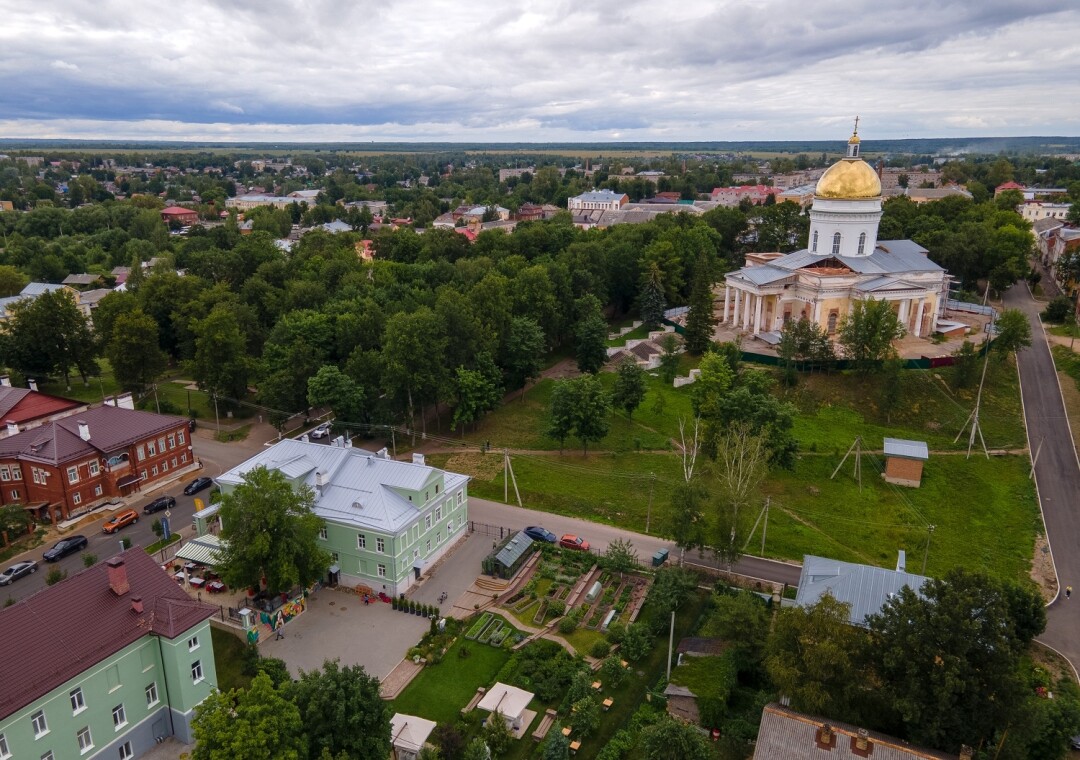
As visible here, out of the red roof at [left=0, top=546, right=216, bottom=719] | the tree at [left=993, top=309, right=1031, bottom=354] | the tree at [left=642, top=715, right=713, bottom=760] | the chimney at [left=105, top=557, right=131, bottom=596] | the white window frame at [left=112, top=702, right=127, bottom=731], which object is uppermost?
the tree at [left=993, top=309, right=1031, bottom=354]

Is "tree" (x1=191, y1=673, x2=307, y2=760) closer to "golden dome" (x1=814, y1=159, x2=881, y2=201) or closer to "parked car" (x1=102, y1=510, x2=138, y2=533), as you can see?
"parked car" (x1=102, y1=510, x2=138, y2=533)

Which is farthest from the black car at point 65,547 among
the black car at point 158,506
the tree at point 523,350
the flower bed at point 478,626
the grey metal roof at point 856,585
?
the grey metal roof at point 856,585

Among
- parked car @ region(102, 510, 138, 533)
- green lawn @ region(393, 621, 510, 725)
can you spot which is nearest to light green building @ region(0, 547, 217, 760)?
green lawn @ region(393, 621, 510, 725)

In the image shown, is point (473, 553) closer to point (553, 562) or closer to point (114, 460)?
point (553, 562)

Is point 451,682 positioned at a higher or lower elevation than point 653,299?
lower

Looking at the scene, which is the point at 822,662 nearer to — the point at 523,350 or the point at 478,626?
the point at 478,626

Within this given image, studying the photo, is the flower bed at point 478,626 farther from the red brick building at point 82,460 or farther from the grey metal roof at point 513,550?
the red brick building at point 82,460

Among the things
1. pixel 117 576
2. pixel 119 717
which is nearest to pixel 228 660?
pixel 119 717
